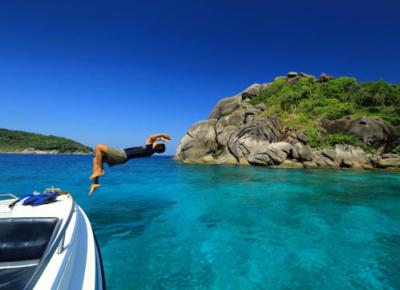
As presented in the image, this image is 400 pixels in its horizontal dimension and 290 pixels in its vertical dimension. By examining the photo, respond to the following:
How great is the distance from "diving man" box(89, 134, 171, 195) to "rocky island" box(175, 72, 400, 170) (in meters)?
29.4

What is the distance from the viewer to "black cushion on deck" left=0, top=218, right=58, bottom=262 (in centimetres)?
305

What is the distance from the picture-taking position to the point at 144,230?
7.50 meters

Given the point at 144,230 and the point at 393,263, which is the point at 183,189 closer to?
the point at 144,230

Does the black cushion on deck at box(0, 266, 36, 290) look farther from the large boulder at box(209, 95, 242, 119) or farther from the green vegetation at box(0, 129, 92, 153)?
the green vegetation at box(0, 129, 92, 153)

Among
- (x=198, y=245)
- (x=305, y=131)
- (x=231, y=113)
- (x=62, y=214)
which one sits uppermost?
(x=231, y=113)

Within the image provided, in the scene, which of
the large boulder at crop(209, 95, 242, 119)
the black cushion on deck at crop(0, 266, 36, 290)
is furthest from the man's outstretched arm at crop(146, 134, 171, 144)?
the large boulder at crop(209, 95, 242, 119)

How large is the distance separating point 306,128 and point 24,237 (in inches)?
1501

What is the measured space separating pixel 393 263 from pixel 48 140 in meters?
Result: 161

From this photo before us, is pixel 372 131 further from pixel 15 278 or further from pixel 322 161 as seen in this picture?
pixel 15 278

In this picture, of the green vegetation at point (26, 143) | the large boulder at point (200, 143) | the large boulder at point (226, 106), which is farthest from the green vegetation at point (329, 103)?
the green vegetation at point (26, 143)

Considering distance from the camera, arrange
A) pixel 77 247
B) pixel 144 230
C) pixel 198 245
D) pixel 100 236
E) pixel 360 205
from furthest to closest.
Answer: pixel 360 205 → pixel 144 230 → pixel 100 236 → pixel 198 245 → pixel 77 247

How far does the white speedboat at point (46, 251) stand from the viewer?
2.31m

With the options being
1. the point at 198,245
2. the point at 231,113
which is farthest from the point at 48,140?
the point at 198,245

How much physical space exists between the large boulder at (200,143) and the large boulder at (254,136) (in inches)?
224
